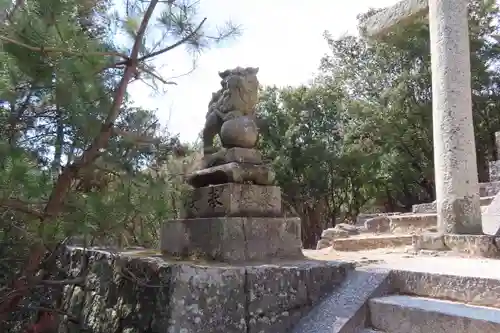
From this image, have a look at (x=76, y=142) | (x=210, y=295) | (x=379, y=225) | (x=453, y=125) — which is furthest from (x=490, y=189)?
(x=76, y=142)

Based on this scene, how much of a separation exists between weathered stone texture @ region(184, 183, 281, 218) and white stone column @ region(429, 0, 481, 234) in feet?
8.28

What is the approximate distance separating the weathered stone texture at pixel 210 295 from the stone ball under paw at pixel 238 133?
0.98 m

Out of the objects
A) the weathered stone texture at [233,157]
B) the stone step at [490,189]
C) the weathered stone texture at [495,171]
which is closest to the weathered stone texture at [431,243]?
the weathered stone texture at [233,157]

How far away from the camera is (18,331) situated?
3.75 meters

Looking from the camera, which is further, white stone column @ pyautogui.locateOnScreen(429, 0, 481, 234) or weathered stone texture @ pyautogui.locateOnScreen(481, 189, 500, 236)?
weathered stone texture @ pyautogui.locateOnScreen(481, 189, 500, 236)

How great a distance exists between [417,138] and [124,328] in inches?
511

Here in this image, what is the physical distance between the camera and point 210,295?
2.69 metres

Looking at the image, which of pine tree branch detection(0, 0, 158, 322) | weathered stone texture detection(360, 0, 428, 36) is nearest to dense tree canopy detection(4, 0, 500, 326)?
pine tree branch detection(0, 0, 158, 322)

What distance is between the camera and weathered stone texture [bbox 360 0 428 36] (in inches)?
239

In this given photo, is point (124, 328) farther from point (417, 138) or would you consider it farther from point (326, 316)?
point (417, 138)

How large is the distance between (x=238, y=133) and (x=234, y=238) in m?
0.81

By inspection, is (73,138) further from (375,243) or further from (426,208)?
(426,208)

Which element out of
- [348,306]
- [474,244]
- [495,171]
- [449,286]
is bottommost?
[348,306]

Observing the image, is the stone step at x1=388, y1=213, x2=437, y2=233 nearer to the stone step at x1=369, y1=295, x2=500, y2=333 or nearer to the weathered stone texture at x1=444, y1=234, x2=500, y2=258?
the weathered stone texture at x1=444, y1=234, x2=500, y2=258
